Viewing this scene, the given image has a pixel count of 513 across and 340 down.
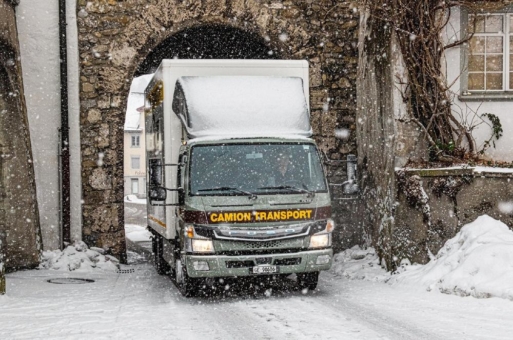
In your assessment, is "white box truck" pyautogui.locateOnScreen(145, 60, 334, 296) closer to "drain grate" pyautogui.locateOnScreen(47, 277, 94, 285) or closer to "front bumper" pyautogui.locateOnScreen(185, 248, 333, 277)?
"front bumper" pyautogui.locateOnScreen(185, 248, 333, 277)

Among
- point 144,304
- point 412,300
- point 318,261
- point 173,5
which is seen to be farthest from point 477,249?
point 173,5

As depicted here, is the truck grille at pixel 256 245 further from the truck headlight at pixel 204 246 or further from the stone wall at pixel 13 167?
the stone wall at pixel 13 167

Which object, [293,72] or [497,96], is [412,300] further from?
[497,96]

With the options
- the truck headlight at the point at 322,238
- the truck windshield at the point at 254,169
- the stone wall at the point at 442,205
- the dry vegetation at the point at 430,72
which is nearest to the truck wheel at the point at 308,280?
the truck headlight at the point at 322,238

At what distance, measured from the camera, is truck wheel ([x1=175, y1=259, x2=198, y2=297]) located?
34.3 ft

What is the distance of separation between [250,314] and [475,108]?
634 cm

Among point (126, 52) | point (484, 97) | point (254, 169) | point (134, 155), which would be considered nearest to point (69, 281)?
point (254, 169)

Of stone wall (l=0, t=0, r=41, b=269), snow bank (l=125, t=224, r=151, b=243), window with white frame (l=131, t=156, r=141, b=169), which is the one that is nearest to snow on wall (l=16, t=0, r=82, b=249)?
stone wall (l=0, t=0, r=41, b=269)

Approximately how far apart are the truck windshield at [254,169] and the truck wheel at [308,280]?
126cm

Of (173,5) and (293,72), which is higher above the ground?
(173,5)

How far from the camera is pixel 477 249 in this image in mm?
10820

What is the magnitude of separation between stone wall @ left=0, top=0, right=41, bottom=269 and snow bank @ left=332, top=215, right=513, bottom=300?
5.41m

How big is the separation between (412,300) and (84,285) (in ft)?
16.6

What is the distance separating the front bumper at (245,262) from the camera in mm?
9898
